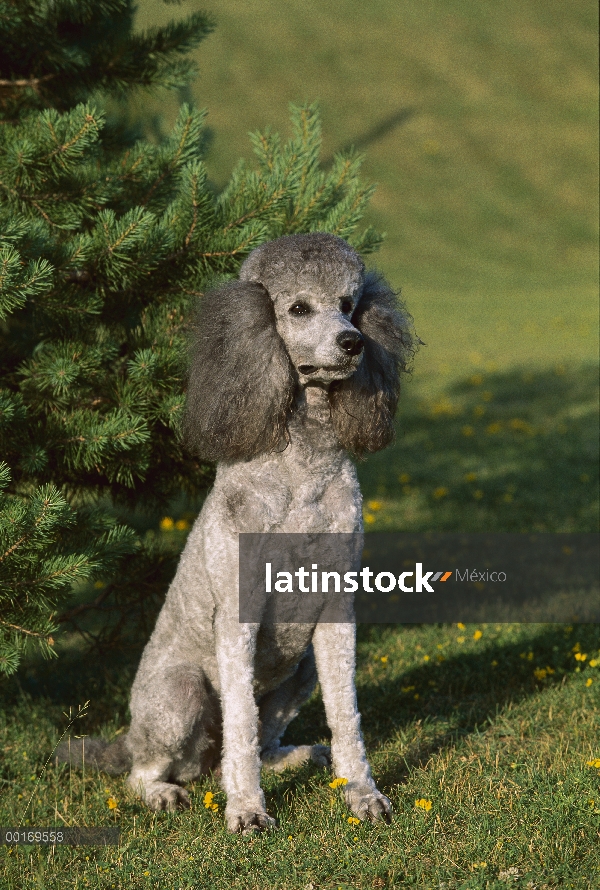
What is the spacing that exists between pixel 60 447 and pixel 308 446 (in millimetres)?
1227

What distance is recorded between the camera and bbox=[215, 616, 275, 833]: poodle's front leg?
3.41 metres

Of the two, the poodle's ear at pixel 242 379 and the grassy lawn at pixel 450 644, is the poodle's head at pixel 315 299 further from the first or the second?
the grassy lawn at pixel 450 644

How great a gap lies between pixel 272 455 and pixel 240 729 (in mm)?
962

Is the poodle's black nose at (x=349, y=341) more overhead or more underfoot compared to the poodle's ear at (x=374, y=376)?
more overhead

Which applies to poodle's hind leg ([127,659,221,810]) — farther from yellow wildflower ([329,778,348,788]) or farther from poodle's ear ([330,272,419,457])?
poodle's ear ([330,272,419,457])

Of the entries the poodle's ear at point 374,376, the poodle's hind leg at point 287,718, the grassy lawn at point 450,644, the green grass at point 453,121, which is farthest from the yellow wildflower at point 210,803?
the green grass at point 453,121

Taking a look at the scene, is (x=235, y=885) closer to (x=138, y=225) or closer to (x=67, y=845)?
(x=67, y=845)

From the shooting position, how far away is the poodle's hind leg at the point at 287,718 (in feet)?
13.4

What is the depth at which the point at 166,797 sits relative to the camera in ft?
12.7

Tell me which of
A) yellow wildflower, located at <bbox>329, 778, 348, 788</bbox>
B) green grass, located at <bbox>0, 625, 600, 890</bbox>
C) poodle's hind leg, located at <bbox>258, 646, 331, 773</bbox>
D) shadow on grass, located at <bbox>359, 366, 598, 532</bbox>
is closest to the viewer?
green grass, located at <bbox>0, 625, 600, 890</bbox>

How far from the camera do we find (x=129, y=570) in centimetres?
492

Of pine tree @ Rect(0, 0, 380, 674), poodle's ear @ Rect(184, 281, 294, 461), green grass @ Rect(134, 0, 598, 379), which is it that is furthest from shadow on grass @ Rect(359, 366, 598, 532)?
green grass @ Rect(134, 0, 598, 379)

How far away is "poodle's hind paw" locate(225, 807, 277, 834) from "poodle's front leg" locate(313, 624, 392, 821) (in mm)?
331

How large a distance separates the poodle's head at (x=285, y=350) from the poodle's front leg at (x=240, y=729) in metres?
→ 0.64
